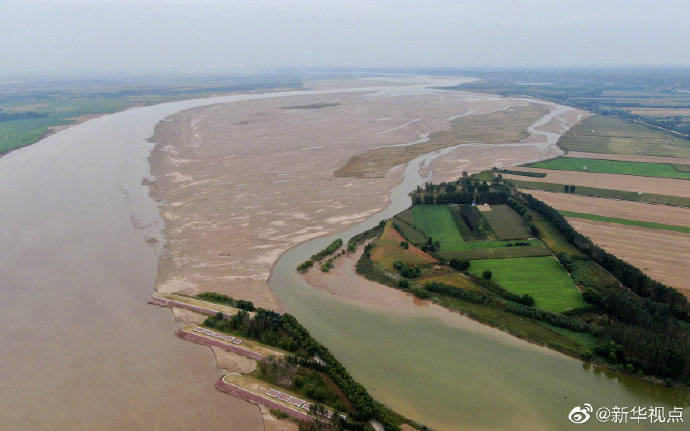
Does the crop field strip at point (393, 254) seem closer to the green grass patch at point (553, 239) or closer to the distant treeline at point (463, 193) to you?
the distant treeline at point (463, 193)

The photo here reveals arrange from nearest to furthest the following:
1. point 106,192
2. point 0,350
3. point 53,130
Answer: point 0,350 → point 106,192 → point 53,130

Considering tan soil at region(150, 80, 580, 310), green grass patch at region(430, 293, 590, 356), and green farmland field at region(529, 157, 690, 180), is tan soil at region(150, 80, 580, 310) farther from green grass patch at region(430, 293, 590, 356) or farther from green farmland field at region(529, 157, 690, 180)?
green grass patch at region(430, 293, 590, 356)

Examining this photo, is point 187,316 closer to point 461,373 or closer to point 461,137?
point 461,373

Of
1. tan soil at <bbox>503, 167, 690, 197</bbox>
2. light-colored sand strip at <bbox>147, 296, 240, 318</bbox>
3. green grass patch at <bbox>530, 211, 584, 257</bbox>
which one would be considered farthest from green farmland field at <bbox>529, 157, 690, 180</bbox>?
light-colored sand strip at <bbox>147, 296, 240, 318</bbox>

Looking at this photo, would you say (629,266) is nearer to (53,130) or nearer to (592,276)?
(592,276)

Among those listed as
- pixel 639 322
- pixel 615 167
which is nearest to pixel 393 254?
pixel 639 322

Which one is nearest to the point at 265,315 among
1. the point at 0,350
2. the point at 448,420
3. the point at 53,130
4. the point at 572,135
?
the point at 448,420
